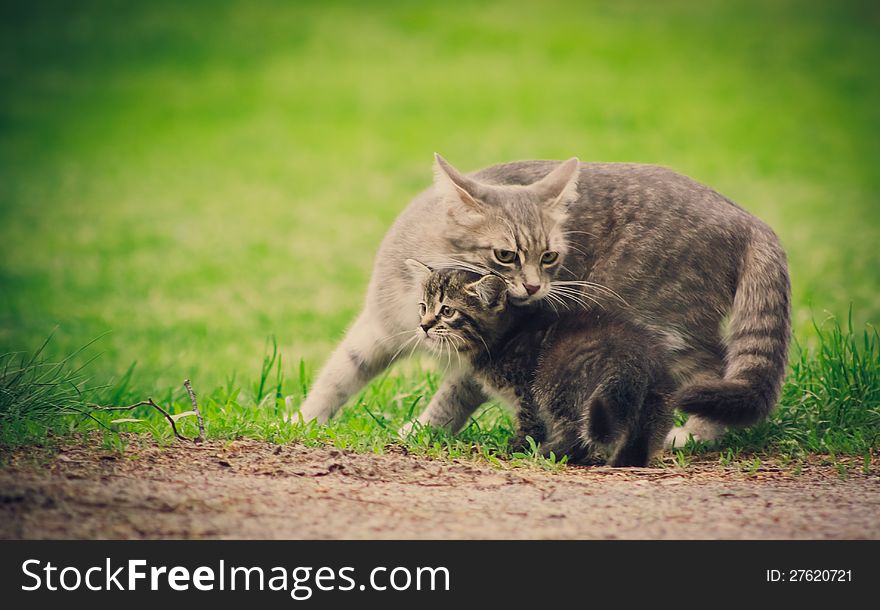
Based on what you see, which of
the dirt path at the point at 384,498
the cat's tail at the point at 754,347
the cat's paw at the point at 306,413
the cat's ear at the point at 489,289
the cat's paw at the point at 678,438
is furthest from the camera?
the cat's paw at the point at 306,413

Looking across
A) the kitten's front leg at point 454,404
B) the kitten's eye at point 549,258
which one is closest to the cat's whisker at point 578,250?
the kitten's eye at point 549,258

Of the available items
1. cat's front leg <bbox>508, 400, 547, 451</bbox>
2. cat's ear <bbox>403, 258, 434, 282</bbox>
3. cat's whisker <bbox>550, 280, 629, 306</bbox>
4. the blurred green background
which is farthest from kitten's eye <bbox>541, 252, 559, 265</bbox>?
the blurred green background

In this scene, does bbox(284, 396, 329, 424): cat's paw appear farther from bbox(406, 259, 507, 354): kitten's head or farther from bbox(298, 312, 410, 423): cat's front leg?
bbox(406, 259, 507, 354): kitten's head

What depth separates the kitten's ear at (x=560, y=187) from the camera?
17.6 ft

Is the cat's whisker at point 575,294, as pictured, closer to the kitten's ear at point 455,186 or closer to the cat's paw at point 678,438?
the kitten's ear at point 455,186

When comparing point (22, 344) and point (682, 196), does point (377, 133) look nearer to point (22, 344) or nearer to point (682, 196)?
point (22, 344)

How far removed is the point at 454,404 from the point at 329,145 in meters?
14.0

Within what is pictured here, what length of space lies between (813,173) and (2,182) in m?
13.4

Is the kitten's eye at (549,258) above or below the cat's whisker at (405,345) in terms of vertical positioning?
above

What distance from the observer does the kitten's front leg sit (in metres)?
5.35

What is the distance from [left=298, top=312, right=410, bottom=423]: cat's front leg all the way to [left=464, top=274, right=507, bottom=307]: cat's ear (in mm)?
855

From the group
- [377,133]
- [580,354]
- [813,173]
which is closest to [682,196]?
[580,354]

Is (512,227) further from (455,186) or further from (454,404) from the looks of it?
(454,404)

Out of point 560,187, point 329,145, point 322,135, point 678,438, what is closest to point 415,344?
point 560,187
